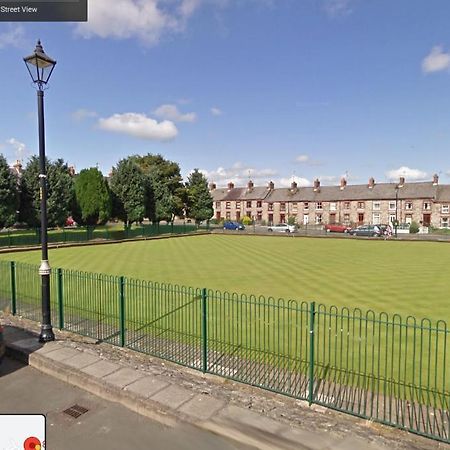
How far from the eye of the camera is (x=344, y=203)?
7075cm

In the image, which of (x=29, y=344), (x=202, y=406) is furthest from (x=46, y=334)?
(x=202, y=406)

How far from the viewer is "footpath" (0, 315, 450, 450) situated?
4.18m

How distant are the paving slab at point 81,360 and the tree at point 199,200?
48.7m

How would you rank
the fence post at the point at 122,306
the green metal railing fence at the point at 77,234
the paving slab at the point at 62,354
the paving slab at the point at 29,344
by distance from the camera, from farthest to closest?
the green metal railing fence at the point at 77,234 → the fence post at the point at 122,306 → the paving slab at the point at 29,344 → the paving slab at the point at 62,354

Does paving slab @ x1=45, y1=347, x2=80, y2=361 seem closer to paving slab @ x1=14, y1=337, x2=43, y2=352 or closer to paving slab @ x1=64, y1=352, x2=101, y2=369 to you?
paving slab @ x1=64, y1=352, x2=101, y2=369

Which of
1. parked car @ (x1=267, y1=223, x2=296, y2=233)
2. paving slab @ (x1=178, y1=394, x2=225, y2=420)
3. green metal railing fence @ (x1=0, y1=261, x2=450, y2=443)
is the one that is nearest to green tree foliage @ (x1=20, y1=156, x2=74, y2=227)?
green metal railing fence @ (x1=0, y1=261, x2=450, y2=443)

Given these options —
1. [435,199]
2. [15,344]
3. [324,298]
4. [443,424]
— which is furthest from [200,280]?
[435,199]

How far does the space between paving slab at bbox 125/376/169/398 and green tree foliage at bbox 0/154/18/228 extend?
994 inches

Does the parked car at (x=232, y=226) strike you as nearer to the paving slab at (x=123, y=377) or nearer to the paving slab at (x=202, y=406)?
the paving slab at (x=123, y=377)

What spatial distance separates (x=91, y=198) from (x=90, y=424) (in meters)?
32.2

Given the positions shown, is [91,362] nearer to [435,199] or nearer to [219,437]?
[219,437]

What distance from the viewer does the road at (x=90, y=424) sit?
4.14 meters

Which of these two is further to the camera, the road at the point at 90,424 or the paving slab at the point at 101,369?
the paving slab at the point at 101,369

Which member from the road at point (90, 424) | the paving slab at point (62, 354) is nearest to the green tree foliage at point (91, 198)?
the paving slab at point (62, 354)
